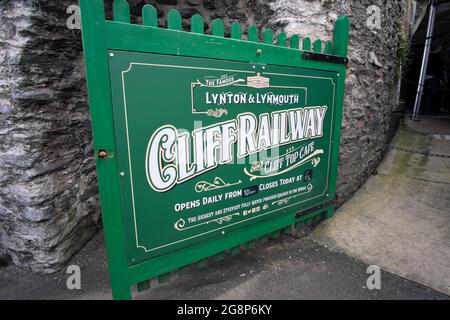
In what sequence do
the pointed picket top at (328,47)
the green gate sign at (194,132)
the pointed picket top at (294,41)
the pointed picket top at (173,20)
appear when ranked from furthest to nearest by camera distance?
the pointed picket top at (328,47) → the pointed picket top at (294,41) → the pointed picket top at (173,20) → the green gate sign at (194,132)

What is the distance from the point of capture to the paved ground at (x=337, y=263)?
1.99 metres

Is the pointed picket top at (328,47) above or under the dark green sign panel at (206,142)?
above

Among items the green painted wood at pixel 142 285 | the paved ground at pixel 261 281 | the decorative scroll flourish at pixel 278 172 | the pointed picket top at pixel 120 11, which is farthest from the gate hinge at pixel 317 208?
the pointed picket top at pixel 120 11

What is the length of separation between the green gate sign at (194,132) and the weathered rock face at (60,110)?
1.69ft

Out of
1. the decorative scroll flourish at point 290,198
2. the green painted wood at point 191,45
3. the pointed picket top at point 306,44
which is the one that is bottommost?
the decorative scroll flourish at point 290,198

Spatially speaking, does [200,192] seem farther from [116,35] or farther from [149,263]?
[116,35]

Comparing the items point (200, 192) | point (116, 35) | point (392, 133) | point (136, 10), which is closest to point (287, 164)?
point (200, 192)

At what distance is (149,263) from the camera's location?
5.61 feet

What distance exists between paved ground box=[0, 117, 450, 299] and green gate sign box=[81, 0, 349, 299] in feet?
0.82

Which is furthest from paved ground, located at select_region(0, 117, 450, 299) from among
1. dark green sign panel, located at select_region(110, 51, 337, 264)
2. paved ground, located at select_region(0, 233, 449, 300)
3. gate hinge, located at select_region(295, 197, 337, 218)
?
dark green sign panel, located at select_region(110, 51, 337, 264)

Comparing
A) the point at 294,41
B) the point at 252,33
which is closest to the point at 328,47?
the point at 294,41

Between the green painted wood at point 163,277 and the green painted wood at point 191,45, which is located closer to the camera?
the green painted wood at point 191,45

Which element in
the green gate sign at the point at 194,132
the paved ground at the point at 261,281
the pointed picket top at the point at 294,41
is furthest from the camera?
the pointed picket top at the point at 294,41

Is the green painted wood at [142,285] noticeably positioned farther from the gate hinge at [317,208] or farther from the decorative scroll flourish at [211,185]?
the gate hinge at [317,208]
